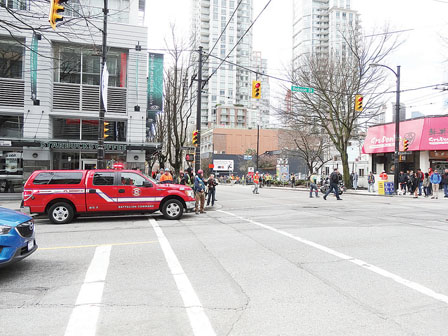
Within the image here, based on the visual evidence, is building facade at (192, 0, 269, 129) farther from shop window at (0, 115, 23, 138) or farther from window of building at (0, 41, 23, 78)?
shop window at (0, 115, 23, 138)

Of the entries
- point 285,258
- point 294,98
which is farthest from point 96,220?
point 294,98

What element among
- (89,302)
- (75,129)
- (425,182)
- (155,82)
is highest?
(155,82)

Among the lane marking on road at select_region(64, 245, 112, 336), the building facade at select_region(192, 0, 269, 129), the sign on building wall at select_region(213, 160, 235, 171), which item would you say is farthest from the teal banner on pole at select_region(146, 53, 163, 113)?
the building facade at select_region(192, 0, 269, 129)

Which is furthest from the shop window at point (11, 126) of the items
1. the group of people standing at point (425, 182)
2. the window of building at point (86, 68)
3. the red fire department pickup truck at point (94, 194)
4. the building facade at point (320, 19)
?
the building facade at point (320, 19)

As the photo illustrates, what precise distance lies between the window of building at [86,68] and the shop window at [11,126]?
3.25 metres

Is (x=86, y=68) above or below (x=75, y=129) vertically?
above

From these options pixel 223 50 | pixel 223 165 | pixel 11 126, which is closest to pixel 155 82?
pixel 11 126

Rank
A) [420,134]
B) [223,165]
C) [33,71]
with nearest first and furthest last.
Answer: [33,71] → [420,134] → [223,165]

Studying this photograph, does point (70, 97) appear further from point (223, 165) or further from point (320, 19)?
point (320, 19)

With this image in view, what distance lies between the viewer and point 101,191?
11.6 meters

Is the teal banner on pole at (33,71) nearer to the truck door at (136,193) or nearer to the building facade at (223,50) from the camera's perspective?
the truck door at (136,193)

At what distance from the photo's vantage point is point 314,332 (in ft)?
11.5

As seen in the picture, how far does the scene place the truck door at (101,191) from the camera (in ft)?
37.9

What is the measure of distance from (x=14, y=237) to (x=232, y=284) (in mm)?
3202
